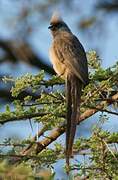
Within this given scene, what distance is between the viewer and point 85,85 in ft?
11.8

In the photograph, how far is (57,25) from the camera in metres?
4.84

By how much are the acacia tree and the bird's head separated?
1176 millimetres

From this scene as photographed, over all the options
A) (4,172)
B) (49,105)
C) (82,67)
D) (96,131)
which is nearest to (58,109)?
(49,105)

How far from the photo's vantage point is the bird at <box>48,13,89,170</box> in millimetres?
3340

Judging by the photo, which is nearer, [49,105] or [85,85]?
[49,105]

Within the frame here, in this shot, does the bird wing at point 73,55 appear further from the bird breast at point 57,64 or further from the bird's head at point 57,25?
the bird's head at point 57,25

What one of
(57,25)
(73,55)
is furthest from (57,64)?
(57,25)

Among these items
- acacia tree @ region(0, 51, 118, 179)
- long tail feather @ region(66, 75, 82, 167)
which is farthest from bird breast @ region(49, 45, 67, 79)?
acacia tree @ region(0, 51, 118, 179)

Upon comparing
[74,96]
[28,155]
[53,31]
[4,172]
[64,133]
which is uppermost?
[53,31]

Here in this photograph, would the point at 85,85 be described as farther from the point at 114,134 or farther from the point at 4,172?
the point at 4,172

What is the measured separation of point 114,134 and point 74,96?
442mm

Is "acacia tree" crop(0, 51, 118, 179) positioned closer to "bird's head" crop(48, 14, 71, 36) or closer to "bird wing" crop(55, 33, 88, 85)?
"bird wing" crop(55, 33, 88, 85)

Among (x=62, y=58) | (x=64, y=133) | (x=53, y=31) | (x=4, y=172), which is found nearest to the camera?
(x=4, y=172)

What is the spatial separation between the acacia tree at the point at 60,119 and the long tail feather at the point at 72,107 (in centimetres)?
4
